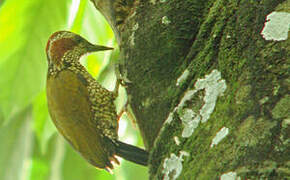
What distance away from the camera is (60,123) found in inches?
92.7

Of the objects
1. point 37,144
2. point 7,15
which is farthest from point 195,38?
point 37,144

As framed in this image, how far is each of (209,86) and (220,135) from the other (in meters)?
0.17

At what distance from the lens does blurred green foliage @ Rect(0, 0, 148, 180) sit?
8.75 feet

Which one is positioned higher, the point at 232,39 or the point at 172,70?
the point at 232,39

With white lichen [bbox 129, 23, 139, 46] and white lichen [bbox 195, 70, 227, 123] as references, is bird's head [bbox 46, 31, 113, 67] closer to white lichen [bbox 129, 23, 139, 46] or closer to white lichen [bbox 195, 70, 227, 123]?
white lichen [bbox 129, 23, 139, 46]

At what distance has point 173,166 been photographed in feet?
4.47

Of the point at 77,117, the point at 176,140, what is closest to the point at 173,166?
the point at 176,140

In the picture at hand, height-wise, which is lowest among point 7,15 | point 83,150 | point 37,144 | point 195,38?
point 37,144

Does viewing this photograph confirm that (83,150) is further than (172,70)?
Yes

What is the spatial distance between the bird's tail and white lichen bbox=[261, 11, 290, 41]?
765 millimetres

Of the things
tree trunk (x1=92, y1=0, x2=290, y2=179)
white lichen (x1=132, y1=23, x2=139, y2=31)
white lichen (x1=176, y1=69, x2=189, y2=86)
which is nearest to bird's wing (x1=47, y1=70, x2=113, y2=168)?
tree trunk (x1=92, y1=0, x2=290, y2=179)

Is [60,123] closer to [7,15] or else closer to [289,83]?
[7,15]

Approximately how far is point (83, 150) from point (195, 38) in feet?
2.84

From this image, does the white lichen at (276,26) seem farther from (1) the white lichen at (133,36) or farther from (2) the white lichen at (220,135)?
(1) the white lichen at (133,36)
